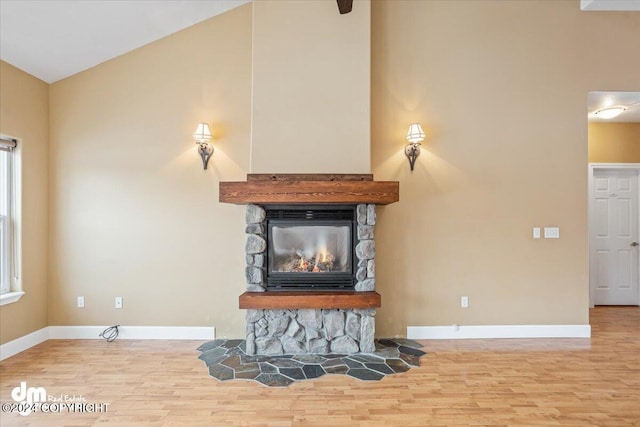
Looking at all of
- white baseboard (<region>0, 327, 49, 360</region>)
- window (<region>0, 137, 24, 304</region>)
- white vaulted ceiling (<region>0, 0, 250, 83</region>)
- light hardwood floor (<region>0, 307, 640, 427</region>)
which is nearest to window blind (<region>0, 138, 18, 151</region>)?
window (<region>0, 137, 24, 304</region>)

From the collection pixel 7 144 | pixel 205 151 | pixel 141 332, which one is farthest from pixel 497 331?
pixel 7 144

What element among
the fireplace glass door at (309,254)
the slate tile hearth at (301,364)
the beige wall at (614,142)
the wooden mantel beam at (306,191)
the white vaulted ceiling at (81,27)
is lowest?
the slate tile hearth at (301,364)

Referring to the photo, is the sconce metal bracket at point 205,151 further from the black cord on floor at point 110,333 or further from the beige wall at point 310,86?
the black cord on floor at point 110,333

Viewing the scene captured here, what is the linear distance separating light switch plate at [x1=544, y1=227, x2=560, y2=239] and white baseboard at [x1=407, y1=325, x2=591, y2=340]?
38.0 inches

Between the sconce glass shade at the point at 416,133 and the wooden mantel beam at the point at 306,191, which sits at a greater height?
the sconce glass shade at the point at 416,133

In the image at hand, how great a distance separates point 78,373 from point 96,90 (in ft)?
9.08

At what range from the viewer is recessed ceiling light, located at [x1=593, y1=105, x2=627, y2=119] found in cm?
410

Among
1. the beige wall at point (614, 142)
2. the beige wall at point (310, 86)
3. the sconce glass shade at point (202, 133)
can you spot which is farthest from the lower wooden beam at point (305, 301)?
the beige wall at point (614, 142)

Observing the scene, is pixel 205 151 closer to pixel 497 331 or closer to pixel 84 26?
pixel 84 26

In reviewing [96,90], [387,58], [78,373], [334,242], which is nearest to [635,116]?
[387,58]

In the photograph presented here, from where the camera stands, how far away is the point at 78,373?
2770mm

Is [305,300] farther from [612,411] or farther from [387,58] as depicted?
[387,58]

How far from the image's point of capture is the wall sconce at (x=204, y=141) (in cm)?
345

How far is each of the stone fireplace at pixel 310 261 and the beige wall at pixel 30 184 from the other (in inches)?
82.4
